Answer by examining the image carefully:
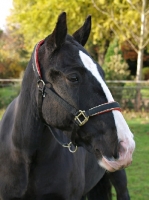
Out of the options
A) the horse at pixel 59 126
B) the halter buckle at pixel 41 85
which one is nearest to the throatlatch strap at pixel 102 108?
the horse at pixel 59 126

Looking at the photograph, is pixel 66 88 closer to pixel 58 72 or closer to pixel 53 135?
pixel 58 72

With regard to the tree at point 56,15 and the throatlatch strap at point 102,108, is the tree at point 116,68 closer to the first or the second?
the tree at point 56,15

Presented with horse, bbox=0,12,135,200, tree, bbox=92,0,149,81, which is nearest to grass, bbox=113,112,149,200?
horse, bbox=0,12,135,200

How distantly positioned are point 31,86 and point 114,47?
52.9 feet

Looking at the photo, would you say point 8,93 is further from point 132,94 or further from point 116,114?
point 116,114

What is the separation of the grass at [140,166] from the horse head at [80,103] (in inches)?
130

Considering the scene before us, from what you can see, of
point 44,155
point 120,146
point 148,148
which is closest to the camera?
point 120,146

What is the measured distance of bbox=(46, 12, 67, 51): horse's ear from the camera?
2.20 m

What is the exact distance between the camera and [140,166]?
6.87 meters

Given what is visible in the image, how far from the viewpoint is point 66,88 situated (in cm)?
224

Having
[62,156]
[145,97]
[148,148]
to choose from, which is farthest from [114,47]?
[62,156]

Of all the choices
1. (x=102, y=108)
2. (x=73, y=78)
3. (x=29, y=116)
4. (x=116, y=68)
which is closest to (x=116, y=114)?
(x=102, y=108)

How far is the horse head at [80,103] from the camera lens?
6.89ft

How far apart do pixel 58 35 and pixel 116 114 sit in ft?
2.07
